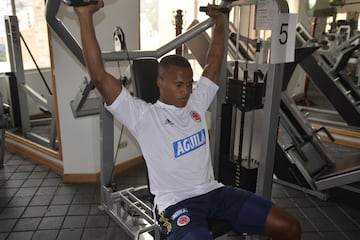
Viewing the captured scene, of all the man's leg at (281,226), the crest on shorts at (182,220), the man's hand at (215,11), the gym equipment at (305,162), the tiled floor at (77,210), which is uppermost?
the man's hand at (215,11)

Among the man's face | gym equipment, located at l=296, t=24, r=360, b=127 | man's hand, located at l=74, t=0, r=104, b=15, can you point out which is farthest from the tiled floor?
gym equipment, located at l=296, t=24, r=360, b=127

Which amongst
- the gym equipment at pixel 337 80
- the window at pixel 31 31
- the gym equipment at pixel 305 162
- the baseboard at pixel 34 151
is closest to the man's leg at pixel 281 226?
the gym equipment at pixel 305 162

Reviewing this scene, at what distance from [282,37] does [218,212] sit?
0.89 m

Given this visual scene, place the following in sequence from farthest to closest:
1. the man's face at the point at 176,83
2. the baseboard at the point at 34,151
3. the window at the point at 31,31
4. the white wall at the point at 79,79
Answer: the window at the point at 31,31 < the baseboard at the point at 34,151 < the white wall at the point at 79,79 < the man's face at the point at 176,83

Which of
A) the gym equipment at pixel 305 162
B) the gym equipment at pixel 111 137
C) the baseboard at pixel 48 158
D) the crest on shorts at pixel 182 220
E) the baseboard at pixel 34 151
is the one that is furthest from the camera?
the baseboard at pixel 34 151

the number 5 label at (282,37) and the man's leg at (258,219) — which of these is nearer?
the man's leg at (258,219)

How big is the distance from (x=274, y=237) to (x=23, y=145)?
307 cm

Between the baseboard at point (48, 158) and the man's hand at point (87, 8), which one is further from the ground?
the man's hand at point (87, 8)

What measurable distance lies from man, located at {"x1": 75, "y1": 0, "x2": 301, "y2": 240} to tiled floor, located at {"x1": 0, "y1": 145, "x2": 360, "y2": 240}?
906 mm

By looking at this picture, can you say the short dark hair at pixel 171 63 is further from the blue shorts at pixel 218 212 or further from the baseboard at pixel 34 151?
the baseboard at pixel 34 151

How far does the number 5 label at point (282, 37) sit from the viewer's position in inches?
62.2

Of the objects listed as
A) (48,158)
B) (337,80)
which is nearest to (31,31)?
(48,158)

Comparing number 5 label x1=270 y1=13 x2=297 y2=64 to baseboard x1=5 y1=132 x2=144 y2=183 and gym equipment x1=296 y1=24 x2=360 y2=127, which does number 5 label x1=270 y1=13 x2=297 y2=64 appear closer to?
baseboard x1=5 y1=132 x2=144 y2=183

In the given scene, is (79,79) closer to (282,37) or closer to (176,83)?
(176,83)
